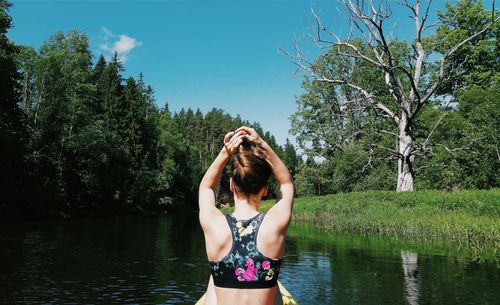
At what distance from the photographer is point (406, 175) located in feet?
108

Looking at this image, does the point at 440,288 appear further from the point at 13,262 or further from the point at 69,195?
the point at 69,195

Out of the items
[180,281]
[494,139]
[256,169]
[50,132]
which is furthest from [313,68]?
[256,169]

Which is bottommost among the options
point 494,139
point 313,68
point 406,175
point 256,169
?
point 256,169

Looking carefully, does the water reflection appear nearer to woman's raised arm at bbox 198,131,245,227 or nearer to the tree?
woman's raised arm at bbox 198,131,245,227

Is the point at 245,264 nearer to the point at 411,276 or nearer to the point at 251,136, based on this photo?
the point at 251,136

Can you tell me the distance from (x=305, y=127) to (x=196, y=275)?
47.2 metres

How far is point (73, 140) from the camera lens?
46.8 m

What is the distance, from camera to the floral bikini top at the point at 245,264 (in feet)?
8.87

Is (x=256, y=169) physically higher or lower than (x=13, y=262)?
higher

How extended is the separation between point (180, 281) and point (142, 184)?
152 feet

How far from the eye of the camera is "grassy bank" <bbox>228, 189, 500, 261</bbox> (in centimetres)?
1939

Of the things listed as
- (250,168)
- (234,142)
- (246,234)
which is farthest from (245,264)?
(234,142)

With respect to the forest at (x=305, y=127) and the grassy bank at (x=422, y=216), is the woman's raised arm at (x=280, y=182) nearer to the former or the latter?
the grassy bank at (x=422, y=216)

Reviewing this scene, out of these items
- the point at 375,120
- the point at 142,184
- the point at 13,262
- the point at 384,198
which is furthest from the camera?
the point at 142,184
